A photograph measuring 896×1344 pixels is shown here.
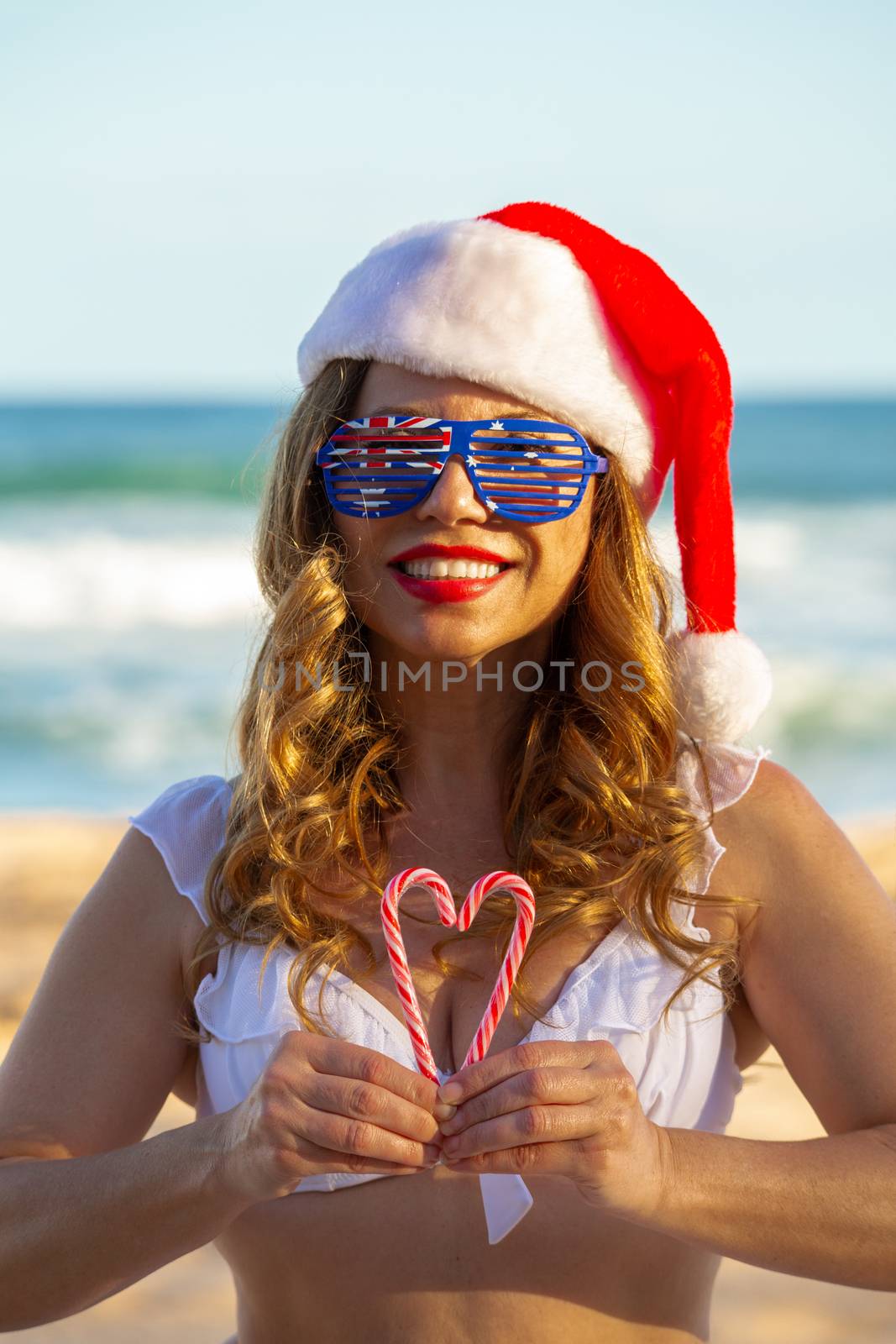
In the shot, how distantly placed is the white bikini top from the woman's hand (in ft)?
0.97

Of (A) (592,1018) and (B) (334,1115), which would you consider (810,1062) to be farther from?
(B) (334,1115)

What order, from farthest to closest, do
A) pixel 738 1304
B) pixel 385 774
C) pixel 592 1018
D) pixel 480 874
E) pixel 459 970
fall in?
pixel 738 1304, pixel 385 774, pixel 480 874, pixel 459 970, pixel 592 1018

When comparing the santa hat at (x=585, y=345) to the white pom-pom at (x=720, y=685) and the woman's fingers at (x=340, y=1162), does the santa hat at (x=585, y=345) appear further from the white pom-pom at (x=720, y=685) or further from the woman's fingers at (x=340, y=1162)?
the woman's fingers at (x=340, y=1162)

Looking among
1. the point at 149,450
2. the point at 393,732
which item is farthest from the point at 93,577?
the point at 393,732

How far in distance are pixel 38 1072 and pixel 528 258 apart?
1.62m

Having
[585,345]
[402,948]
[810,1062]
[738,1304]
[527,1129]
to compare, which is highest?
[585,345]

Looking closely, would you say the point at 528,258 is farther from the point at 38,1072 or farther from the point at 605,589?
the point at 38,1072

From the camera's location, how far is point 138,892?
2510 mm

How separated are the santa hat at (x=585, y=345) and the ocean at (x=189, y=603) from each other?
245 mm

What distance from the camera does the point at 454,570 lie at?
2412 millimetres

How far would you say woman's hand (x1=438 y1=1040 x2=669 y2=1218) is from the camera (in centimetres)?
190

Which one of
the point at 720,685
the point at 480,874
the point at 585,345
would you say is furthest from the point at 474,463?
the point at 480,874

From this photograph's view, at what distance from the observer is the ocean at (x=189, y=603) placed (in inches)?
453

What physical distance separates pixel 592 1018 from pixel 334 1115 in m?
0.57
